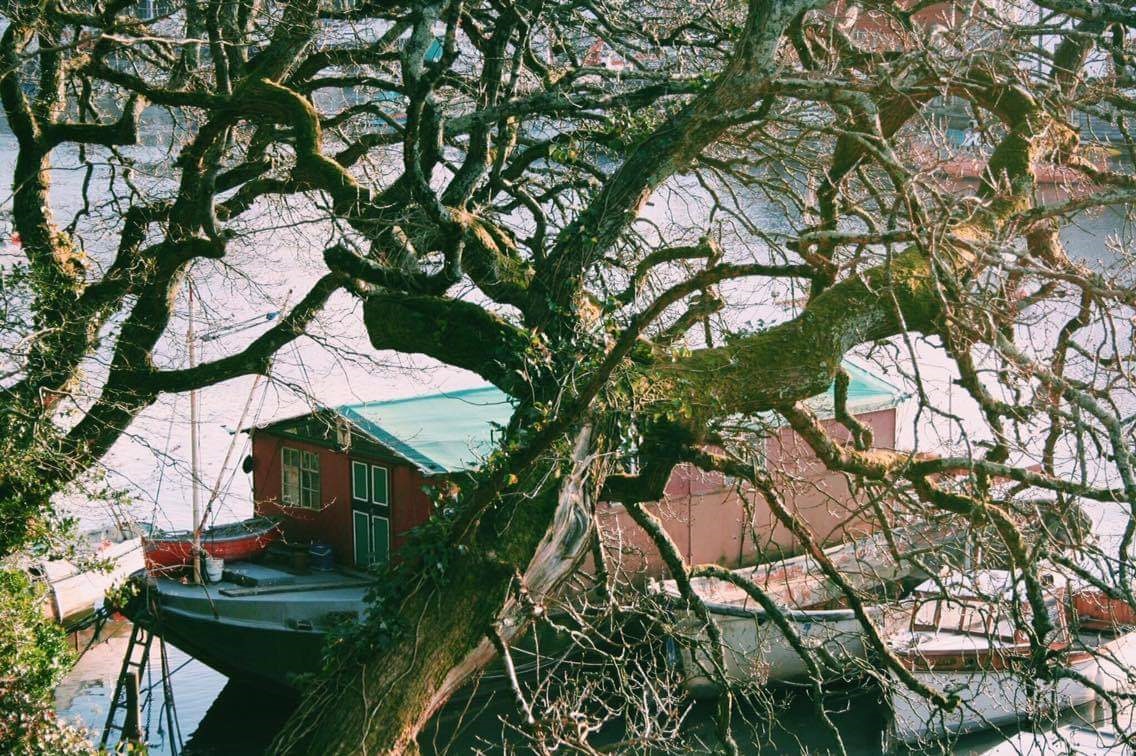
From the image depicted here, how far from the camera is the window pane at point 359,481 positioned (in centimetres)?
1399

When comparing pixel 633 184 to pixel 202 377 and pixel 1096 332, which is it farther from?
pixel 1096 332

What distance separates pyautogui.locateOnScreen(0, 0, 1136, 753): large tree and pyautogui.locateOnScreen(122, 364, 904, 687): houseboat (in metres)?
4.95

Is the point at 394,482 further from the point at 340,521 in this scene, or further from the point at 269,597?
the point at 269,597

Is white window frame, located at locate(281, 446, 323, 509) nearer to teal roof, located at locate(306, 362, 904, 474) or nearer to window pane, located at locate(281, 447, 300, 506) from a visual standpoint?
window pane, located at locate(281, 447, 300, 506)

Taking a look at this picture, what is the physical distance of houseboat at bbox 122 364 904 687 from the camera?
43.0ft

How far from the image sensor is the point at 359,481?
1407 cm

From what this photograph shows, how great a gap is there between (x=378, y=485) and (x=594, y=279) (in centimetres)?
747

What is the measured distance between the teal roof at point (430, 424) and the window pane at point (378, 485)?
1.53 feet

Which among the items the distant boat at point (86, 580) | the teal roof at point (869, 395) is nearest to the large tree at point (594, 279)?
the teal roof at point (869, 395)

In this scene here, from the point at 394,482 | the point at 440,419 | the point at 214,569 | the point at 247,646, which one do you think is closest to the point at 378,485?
the point at 394,482

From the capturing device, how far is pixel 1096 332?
1767 cm

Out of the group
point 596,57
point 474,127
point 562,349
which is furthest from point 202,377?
point 596,57

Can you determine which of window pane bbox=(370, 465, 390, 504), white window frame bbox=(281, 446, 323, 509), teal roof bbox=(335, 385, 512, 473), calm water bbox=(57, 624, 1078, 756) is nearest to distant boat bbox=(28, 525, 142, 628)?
calm water bbox=(57, 624, 1078, 756)

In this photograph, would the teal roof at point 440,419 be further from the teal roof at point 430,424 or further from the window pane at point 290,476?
the window pane at point 290,476
